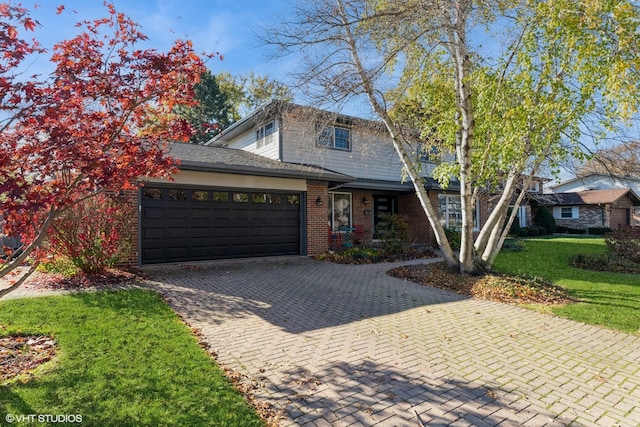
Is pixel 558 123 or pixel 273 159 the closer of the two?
pixel 558 123

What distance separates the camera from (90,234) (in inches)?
327

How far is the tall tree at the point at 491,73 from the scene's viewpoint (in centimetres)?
655

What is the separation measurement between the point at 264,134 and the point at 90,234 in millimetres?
8226

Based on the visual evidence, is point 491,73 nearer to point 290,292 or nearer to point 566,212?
point 290,292

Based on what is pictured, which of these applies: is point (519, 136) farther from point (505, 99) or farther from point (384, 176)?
point (384, 176)

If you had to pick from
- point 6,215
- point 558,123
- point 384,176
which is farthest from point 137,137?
point 384,176

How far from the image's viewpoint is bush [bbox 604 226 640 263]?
40.2 feet

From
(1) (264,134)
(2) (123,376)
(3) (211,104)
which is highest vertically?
(3) (211,104)

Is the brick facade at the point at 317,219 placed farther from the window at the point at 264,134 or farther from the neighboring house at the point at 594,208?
the neighboring house at the point at 594,208

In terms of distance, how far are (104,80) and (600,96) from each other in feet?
29.6

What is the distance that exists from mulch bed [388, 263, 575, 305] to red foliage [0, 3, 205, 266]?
6.70 m

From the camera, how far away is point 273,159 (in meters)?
14.0

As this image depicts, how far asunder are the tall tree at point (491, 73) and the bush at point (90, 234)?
Result: 17.7ft

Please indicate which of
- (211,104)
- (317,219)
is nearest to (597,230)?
(317,219)
